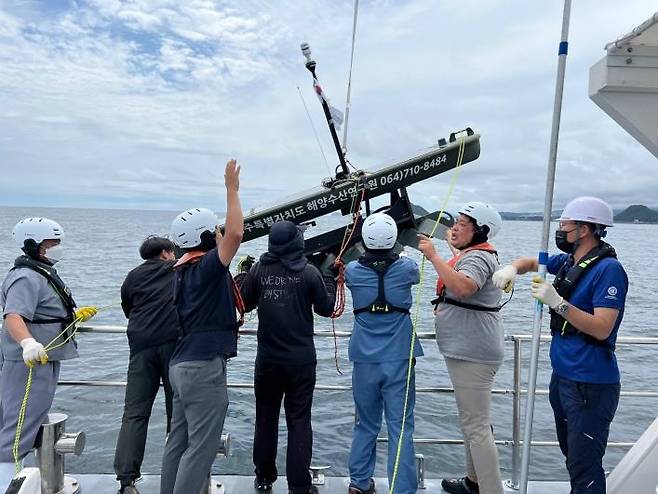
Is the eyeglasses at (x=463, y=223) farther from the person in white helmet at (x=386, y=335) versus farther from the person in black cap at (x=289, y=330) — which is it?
the person in black cap at (x=289, y=330)

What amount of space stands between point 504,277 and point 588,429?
881 millimetres

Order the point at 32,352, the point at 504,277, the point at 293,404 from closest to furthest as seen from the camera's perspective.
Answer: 1. the point at 504,277
2. the point at 32,352
3. the point at 293,404

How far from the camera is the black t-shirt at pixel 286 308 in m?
3.48

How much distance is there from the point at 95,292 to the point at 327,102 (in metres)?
16.8

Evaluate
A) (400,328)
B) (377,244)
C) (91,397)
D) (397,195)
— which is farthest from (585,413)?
(91,397)

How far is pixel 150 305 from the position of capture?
3787mm

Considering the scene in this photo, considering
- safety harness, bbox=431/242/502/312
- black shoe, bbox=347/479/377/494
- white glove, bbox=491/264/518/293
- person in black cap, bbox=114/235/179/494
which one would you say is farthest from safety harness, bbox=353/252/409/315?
person in black cap, bbox=114/235/179/494

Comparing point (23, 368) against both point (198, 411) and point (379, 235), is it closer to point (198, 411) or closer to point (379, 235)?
point (198, 411)

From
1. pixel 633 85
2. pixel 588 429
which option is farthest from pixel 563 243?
pixel 588 429

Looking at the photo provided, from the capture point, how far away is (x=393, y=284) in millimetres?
3506

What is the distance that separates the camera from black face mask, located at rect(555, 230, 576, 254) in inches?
122

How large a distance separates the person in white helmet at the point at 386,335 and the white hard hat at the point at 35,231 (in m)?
1.94

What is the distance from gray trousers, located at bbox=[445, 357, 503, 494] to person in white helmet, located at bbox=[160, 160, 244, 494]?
4.54 ft

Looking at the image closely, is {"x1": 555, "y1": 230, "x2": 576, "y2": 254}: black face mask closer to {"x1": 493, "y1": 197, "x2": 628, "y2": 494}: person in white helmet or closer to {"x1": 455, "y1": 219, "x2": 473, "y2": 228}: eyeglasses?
{"x1": 493, "y1": 197, "x2": 628, "y2": 494}: person in white helmet
